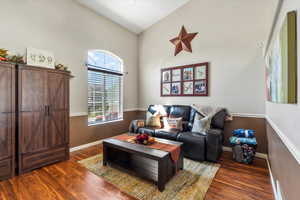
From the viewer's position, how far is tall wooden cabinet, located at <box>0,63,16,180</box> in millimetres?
2066

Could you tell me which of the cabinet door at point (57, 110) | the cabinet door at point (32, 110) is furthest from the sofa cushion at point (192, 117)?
the cabinet door at point (32, 110)

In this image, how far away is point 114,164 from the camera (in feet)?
8.01

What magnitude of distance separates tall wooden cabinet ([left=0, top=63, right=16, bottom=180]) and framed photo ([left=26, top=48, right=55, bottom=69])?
16.9 inches

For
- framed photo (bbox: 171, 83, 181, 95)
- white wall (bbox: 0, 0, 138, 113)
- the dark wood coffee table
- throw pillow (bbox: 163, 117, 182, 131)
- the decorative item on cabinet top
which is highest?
white wall (bbox: 0, 0, 138, 113)

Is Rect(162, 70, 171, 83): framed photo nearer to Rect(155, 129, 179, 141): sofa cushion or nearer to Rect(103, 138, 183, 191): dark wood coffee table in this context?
Rect(155, 129, 179, 141): sofa cushion

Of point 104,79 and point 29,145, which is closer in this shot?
point 29,145

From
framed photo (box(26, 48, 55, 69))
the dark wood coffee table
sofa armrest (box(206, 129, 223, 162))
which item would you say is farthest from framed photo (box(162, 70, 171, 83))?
framed photo (box(26, 48, 55, 69))

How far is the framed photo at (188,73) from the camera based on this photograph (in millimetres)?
3787

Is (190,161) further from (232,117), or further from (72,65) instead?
(72,65)

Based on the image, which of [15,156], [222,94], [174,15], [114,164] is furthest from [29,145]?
[174,15]

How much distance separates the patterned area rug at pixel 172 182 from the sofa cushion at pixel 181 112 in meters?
1.14

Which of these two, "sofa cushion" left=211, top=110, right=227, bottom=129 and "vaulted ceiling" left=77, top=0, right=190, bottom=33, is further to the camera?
"vaulted ceiling" left=77, top=0, right=190, bottom=33

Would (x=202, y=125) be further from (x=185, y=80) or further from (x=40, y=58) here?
(x=40, y=58)

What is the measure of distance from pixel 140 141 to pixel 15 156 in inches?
77.1
